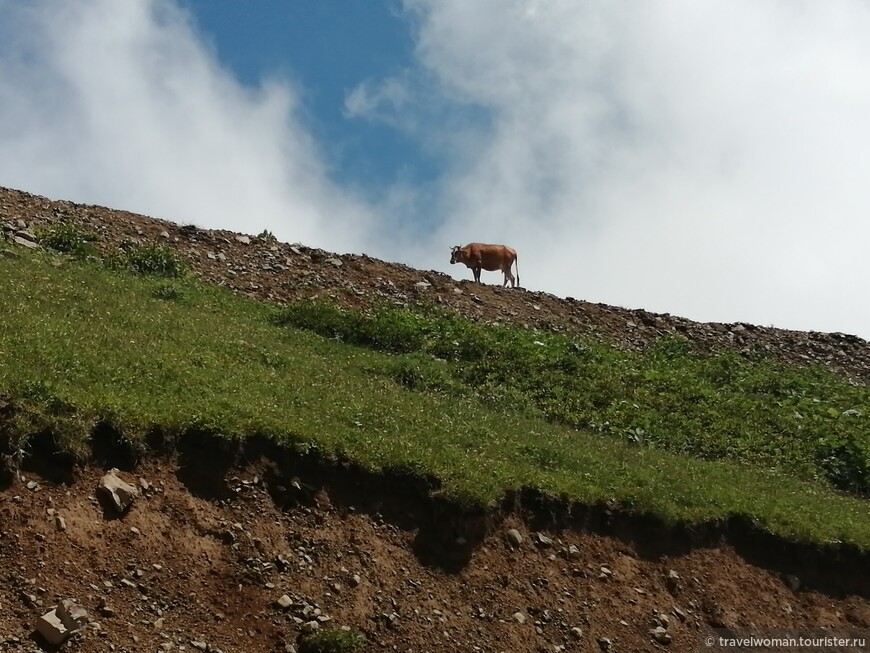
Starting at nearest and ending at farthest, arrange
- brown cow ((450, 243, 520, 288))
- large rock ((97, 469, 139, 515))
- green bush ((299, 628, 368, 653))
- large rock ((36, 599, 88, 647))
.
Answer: large rock ((36, 599, 88, 647)), green bush ((299, 628, 368, 653)), large rock ((97, 469, 139, 515)), brown cow ((450, 243, 520, 288))

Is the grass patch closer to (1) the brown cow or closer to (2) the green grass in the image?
(2) the green grass

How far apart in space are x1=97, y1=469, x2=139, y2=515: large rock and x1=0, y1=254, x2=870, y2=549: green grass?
41 cm

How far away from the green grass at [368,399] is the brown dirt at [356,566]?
1.13 feet

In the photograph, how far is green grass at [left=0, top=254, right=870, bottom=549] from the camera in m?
10.9

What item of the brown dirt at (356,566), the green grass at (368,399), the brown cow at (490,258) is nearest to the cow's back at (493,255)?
the brown cow at (490,258)

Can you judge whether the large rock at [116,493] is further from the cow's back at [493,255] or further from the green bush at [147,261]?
the cow's back at [493,255]

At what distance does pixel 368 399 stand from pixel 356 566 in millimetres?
4353

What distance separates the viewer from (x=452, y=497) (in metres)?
11.0

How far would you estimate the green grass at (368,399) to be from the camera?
35.7 feet

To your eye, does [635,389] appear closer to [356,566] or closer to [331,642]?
[356,566]

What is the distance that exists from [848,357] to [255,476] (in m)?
20.5

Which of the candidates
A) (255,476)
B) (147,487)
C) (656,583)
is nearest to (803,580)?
(656,583)

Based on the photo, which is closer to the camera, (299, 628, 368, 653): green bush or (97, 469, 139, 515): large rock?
(299, 628, 368, 653): green bush

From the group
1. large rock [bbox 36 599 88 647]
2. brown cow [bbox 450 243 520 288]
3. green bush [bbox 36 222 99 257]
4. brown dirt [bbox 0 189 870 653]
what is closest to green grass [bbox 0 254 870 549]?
brown dirt [bbox 0 189 870 653]
